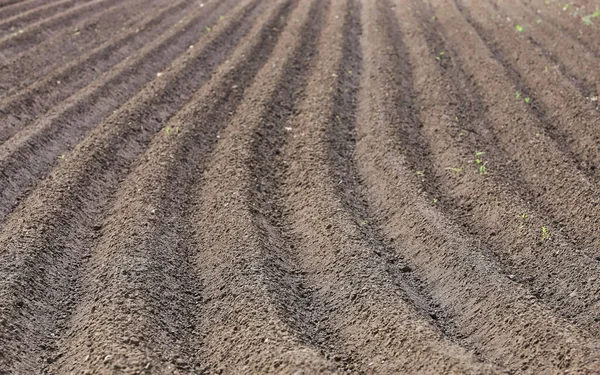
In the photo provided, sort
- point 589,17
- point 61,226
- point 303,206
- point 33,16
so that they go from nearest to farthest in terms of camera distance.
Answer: point 61,226
point 303,206
point 589,17
point 33,16

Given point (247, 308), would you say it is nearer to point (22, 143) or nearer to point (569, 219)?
point (569, 219)

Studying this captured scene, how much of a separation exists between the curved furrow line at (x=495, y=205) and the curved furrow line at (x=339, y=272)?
786 millimetres

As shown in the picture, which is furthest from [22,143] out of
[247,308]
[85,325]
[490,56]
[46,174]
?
[490,56]

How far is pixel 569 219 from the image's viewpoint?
506cm

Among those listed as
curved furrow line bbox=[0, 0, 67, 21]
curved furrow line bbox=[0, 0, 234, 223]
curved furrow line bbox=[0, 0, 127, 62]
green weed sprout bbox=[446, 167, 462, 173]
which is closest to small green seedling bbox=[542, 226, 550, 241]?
green weed sprout bbox=[446, 167, 462, 173]

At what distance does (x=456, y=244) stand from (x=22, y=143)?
162 inches

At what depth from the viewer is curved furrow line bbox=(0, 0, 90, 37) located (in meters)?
10.5

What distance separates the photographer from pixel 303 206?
5.28m

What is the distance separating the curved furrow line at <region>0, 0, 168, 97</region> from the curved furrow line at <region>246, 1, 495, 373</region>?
336 cm

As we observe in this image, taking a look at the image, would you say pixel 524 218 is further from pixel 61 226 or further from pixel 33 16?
pixel 33 16

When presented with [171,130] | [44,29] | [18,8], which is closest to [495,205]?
[171,130]

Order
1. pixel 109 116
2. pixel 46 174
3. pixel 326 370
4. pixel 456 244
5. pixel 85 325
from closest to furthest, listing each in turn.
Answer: pixel 326 370, pixel 85 325, pixel 456 244, pixel 46 174, pixel 109 116

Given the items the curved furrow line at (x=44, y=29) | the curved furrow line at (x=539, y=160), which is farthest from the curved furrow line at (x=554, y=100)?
the curved furrow line at (x=44, y=29)

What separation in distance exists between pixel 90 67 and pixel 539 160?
5777 mm
